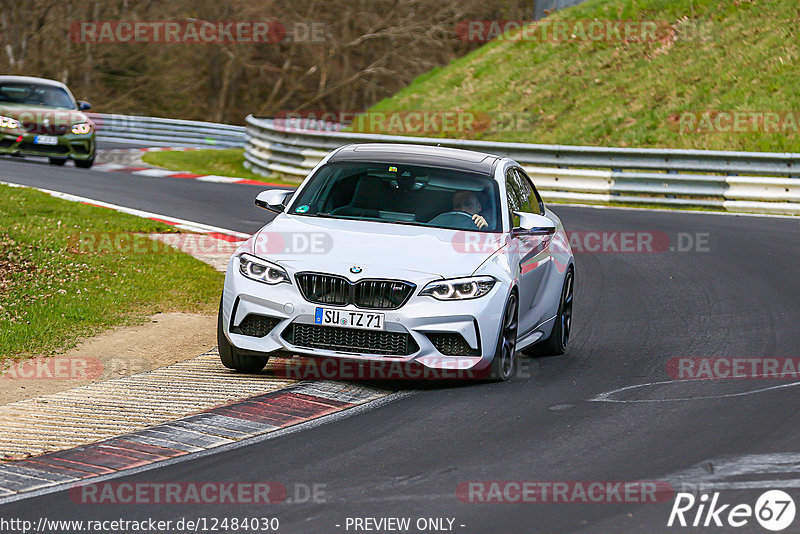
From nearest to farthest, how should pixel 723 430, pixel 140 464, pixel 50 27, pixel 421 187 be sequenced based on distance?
pixel 140 464, pixel 723 430, pixel 421 187, pixel 50 27

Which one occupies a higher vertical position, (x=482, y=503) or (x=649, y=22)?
(x=649, y=22)

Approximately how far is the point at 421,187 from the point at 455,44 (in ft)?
143

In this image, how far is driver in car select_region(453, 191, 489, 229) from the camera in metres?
9.02

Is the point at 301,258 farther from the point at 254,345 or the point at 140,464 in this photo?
the point at 140,464

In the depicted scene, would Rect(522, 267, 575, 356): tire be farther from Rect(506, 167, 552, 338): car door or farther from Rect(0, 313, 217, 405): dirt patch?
Rect(0, 313, 217, 405): dirt patch

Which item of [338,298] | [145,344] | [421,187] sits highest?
[421,187]

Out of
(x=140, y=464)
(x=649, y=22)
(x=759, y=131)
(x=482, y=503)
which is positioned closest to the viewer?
(x=482, y=503)

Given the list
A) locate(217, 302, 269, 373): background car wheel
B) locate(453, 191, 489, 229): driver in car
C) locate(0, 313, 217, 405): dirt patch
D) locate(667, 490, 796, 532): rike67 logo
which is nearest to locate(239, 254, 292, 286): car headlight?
locate(217, 302, 269, 373): background car wheel

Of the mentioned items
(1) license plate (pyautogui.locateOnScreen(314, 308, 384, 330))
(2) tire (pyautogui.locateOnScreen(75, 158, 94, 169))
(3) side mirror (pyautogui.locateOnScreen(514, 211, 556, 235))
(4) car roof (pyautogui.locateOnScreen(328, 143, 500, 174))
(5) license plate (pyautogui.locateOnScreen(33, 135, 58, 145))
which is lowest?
(2) tire (pyautogui.locateOnScreen(75, 158, 94, 169))

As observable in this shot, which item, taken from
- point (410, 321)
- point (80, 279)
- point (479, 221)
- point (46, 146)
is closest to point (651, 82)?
point (46, 146)

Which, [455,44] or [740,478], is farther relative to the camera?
[455,44]

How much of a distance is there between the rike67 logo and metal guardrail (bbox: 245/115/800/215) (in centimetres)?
1581

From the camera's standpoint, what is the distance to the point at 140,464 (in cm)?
641

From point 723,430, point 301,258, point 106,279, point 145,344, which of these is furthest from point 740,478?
point 106,279
